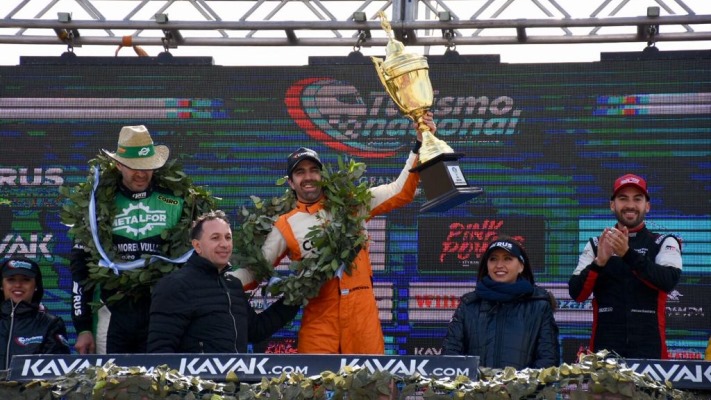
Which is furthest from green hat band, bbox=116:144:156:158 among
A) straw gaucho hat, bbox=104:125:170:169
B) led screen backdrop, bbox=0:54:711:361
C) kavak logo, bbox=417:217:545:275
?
kavak logo, bbox=417:217:545:275

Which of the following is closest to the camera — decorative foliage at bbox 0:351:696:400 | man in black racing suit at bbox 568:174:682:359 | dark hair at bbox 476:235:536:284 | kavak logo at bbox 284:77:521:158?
decorative foliage at bbox 0:351:696:400

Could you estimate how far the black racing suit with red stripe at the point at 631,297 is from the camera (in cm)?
641

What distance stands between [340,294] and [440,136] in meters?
1.56

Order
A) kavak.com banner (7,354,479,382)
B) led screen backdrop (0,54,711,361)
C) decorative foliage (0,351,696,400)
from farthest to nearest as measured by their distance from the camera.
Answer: led screen backdrop (0,54,711,361) < kavak.com banner (7,354,479,382) < decorative foliage (0,351,696,400)

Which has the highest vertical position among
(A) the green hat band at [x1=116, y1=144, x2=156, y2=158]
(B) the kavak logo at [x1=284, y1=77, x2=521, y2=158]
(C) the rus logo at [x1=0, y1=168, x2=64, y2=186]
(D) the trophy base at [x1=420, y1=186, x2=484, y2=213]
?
(B) the kavak logo at [x1=284, y1=77, x2=521, y2=158]

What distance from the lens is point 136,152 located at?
6719 millimetres

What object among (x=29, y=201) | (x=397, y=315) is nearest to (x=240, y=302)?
(x=397, y=315)

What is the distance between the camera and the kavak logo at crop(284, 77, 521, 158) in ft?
25.5

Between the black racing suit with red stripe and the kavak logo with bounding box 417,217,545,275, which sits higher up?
the kavak logo with bounding box 417,217,545,275

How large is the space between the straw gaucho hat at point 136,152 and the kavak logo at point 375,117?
134 centimetres

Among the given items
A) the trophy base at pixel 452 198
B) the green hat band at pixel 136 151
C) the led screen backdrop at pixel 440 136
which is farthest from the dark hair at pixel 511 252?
the green hat band at pixel 136 151

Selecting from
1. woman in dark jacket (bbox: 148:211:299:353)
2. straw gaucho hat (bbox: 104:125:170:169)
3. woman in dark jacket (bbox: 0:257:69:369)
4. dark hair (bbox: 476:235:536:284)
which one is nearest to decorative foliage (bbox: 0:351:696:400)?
woman in dark jacket (bbox: 148:211:299:353)

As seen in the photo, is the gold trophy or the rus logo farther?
the rus logo

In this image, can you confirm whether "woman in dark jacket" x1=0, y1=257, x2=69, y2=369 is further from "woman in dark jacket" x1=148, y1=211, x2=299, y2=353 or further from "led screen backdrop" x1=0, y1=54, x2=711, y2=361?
"woman in dark jacket" x1=148, y1=211, x2=299, y2=353
